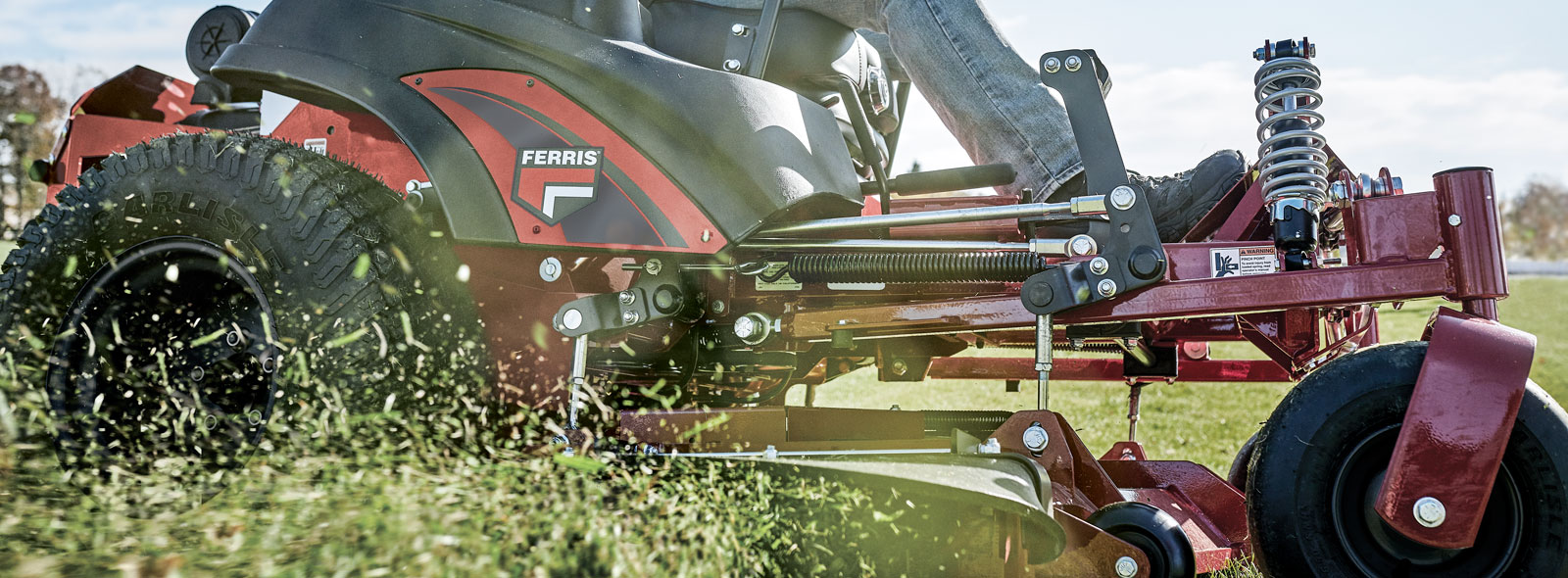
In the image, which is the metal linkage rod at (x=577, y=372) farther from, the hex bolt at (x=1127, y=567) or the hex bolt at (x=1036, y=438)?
the hex bolt at (x=1127, y=567)

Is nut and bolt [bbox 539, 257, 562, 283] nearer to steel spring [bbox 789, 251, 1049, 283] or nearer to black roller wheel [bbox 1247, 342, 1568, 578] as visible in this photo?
steel spring [bbox 789, 251, 1049, 283]

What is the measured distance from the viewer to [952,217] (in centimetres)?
259

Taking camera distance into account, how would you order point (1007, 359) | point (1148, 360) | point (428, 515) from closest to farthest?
point (428, 515)
point (1148, 360)
point (1007, 359)

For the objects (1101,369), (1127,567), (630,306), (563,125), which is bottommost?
(1127,567)

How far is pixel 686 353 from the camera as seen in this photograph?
3105 millimetres

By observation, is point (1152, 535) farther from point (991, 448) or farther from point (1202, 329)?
point (1202, 329)

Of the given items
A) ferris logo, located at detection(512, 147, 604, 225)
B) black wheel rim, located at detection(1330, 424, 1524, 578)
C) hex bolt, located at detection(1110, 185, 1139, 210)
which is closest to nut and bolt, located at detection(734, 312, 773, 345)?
ferris logo, located at detection(512, 147, 604, 225)

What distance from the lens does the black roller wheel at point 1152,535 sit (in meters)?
2.37

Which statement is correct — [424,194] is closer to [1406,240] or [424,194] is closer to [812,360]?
[812,360]

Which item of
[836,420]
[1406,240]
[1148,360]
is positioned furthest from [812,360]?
[1406,240]

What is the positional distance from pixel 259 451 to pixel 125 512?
1.17 feet

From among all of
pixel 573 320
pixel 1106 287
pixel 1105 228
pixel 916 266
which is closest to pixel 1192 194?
pixel 1105 228

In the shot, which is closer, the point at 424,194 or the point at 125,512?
the point at 125,512

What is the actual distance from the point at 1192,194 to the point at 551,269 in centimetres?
185
